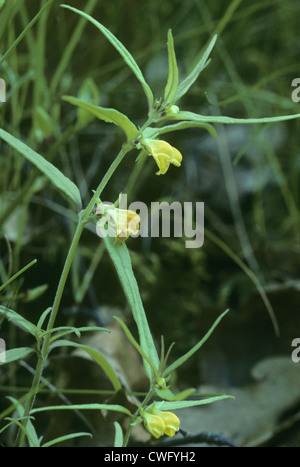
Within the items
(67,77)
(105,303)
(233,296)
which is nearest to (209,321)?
(233,296)

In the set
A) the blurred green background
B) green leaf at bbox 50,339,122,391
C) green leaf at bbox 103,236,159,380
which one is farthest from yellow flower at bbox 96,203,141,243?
the blurred green background

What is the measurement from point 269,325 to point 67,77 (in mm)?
652

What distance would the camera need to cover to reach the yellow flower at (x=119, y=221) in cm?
42

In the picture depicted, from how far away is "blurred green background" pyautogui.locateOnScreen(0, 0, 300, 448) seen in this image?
81cm

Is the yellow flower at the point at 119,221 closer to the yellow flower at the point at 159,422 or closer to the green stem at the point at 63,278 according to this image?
the green stem at the point at 63,278

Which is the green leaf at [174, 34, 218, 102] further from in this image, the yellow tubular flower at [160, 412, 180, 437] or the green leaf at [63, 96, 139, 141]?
the yellow tubular flower at [160, 412, 180, 437]

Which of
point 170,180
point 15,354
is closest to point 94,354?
point 15,354

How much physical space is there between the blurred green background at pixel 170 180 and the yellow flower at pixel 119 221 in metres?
0.27

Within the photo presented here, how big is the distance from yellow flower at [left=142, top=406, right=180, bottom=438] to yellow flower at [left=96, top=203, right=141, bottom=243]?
0.51 feet

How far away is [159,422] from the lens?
17.0 inches

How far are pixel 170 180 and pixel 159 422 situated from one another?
718 mm

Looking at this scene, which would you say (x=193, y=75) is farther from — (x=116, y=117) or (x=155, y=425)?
(x=155, y=425)
